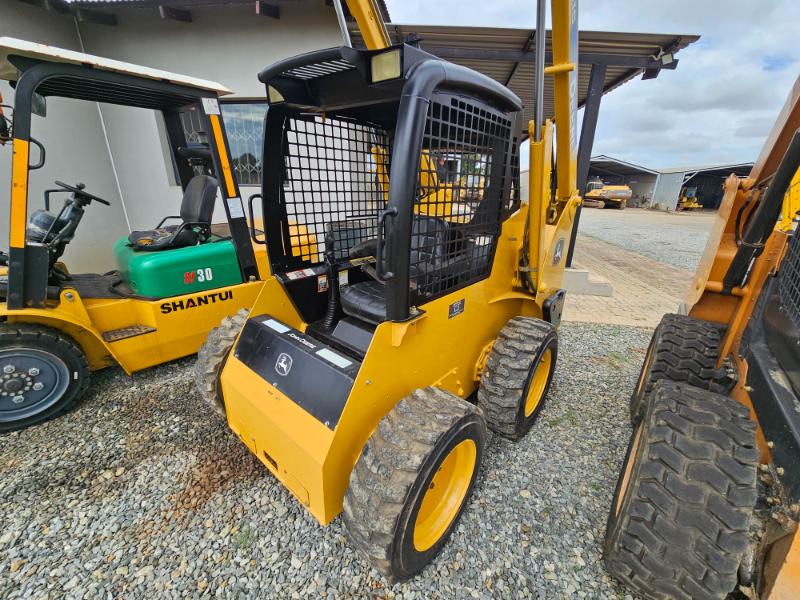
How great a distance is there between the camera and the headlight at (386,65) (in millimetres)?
1273

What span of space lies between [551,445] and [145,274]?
3600mm

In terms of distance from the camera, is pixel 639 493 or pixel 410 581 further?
pixel 410 581

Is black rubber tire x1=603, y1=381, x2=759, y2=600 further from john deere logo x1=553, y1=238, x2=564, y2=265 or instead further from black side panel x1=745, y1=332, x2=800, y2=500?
john deere logo x1=553, y1=238, x2=564, y2=265

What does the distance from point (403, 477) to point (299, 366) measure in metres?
0.74

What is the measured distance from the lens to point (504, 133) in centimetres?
200

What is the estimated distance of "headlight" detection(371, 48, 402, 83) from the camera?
127 cm

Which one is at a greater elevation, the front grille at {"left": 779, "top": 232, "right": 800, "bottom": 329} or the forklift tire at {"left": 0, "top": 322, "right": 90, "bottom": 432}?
the front grille at {"left": 779, "top": 232, "right": 800, "bottom": 329}

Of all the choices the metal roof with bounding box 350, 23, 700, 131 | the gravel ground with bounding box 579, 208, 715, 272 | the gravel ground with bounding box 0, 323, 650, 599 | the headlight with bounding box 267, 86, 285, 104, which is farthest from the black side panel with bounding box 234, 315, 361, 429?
the gravel ground with bounding box 579, 208, 715, 272

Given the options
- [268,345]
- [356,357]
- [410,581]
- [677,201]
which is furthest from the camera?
[677,201]

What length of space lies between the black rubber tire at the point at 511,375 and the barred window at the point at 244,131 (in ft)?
18.2

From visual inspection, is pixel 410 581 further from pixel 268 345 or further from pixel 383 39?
pixel 383 39

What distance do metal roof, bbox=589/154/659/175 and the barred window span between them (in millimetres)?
34666

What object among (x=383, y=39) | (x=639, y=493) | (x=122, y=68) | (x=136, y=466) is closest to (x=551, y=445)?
(x=639, y=493)

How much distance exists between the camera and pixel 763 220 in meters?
1.89
